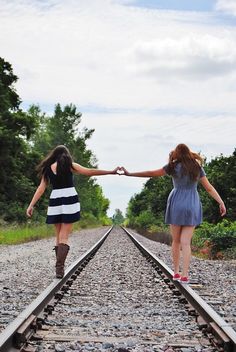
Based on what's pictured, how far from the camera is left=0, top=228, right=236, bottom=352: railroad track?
466 cm

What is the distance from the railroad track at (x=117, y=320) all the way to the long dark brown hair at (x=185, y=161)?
139 cm

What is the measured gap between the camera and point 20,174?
39.6m

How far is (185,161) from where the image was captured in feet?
25.4

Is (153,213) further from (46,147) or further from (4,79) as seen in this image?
(4,79)

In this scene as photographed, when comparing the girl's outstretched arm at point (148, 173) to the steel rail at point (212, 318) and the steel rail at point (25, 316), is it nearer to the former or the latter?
the steel rail at point (212, 318)

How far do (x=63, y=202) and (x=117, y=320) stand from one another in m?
2.92

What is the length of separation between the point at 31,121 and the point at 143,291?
32.1 meters

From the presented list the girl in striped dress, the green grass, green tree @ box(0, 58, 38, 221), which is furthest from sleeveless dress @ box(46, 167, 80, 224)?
green tree @ box(0, 58, 38, 221)

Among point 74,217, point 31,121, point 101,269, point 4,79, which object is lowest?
point 101,269

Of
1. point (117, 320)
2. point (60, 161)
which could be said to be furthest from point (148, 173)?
point (117, 320)

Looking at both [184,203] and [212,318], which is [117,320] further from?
[184,203]

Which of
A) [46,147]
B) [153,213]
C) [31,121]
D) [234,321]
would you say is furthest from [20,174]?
[234,321]

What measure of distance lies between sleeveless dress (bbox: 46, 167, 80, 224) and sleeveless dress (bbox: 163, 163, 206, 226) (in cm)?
136

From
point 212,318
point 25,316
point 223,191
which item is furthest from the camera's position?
point 223,191
